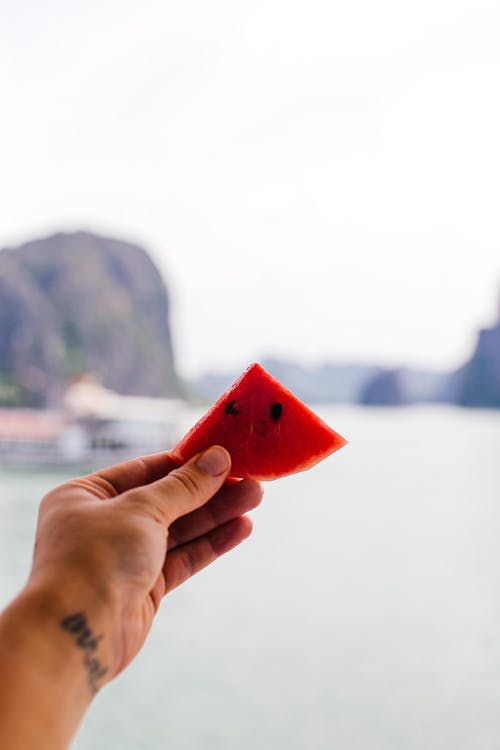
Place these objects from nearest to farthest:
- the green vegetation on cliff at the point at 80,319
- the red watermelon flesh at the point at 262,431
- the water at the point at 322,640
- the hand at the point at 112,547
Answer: the hand at the point at 112,547 → the red watermelon flesh at the point at 262,431 → the water at the point at 322,640 → the green vegetation on cliff at the point at 80,319

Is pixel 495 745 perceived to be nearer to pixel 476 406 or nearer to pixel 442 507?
pixel 442 507

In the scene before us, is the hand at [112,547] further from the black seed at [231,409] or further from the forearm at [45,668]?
the black seed at [231,409]

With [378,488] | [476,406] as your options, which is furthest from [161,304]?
[378,488]

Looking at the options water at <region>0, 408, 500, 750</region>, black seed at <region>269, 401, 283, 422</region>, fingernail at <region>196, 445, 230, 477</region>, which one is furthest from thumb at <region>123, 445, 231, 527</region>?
water at <region>0, 408, 500, 750</region>

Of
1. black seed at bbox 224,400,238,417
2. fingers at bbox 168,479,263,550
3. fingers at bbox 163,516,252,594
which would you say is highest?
black seed at bbox 224,400,238,417

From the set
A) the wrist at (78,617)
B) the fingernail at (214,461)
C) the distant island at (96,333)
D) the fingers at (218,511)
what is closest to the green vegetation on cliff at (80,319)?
the distant island at (96,333)

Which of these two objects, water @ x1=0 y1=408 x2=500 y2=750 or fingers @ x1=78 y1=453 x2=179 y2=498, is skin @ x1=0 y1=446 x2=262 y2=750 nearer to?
fingers @ x1=78 y1=453 x2=179 y2=498

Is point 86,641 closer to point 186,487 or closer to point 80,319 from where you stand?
point 186,487
